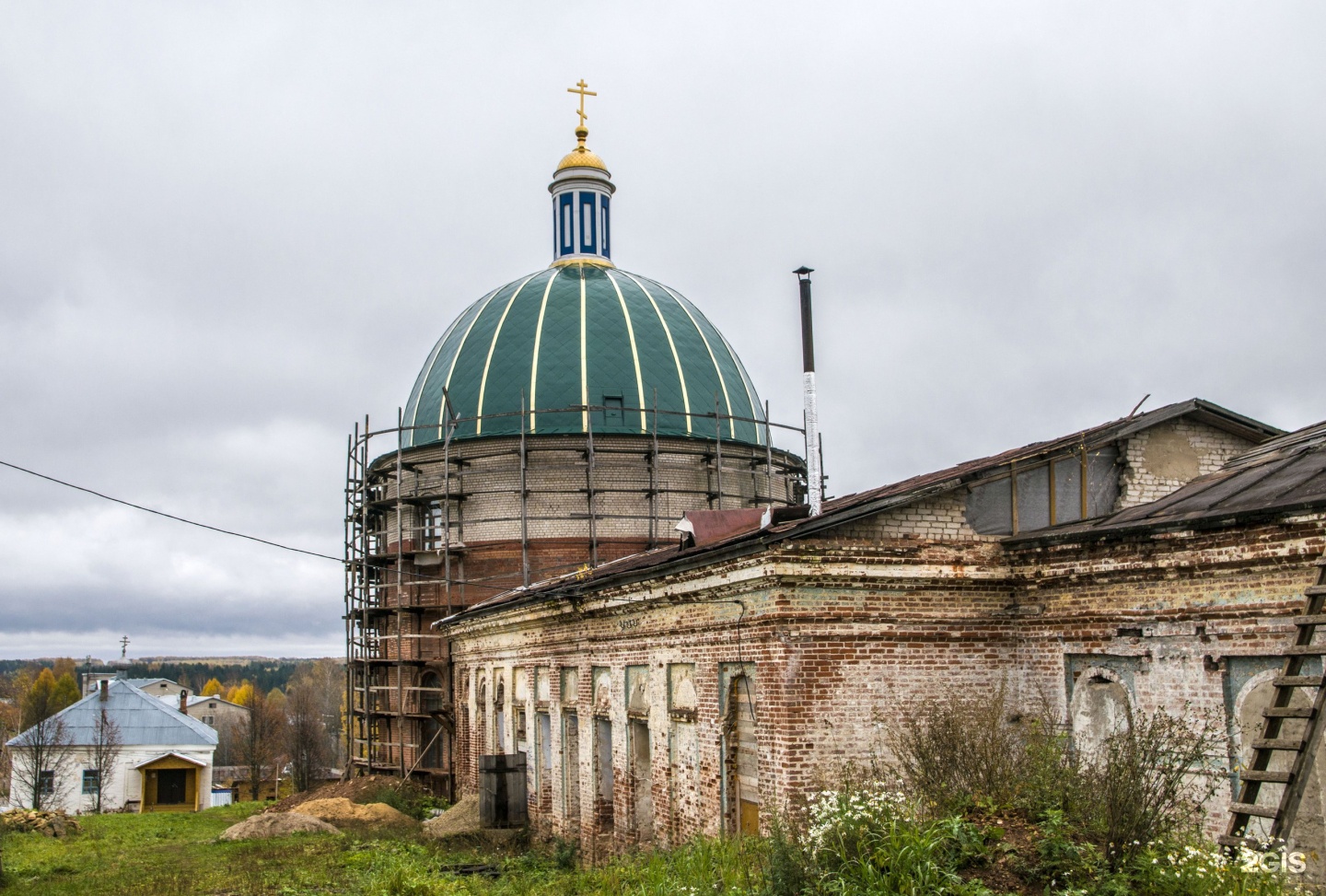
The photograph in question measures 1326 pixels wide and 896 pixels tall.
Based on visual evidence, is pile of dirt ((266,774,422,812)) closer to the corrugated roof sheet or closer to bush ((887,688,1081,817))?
bush ((887,688,1081,817))

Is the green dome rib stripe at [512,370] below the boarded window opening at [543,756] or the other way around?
the other way around

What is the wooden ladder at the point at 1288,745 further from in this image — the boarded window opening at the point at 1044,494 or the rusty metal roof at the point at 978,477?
the boarded window opening at the point at 1044,494

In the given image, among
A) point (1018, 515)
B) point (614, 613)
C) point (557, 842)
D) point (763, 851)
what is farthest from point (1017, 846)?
point (557, 842)

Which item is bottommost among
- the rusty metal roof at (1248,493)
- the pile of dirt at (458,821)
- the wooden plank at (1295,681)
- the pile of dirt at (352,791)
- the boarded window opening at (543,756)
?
the pile of dirt at (352,791)

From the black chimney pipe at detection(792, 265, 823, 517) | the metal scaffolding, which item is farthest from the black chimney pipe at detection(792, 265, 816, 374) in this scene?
the metal scaffolding

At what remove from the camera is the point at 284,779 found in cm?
6719

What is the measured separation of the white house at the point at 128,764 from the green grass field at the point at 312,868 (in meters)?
23.5

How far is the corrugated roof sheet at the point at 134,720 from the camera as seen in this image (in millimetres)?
51875

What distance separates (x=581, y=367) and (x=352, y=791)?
11267 millimetres

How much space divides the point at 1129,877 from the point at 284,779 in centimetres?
6487

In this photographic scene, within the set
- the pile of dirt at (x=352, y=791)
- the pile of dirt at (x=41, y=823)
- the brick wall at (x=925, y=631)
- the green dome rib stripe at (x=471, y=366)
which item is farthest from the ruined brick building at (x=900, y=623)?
the pile of dirt at (x=41, y=823)

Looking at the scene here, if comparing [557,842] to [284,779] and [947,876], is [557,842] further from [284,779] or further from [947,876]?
[284,779]

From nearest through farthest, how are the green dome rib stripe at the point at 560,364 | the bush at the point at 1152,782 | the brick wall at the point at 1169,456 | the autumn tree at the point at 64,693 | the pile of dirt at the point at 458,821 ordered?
1. the bush at the point at 1152,782
2. the brick wall at the point at 1169,456
3. the pile of dirt at the point at 458,821
4. the green dome rib stripe at the point at 560,364
5. the autumn tree at the point at 64,693

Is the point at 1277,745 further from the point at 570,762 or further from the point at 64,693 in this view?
the point at 64,693
